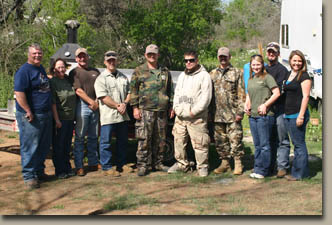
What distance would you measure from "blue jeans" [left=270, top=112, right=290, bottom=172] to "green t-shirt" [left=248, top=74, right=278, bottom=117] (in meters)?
0.16

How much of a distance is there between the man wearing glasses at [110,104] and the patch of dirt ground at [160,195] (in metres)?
0.37

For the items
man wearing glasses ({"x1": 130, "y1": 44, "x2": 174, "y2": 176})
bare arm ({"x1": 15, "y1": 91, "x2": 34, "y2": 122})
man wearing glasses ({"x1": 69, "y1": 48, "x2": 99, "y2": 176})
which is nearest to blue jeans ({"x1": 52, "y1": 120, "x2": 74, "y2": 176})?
man wearing glasses ({"x1": 69, "y1": 48, "x2": 99, "y2": 176})

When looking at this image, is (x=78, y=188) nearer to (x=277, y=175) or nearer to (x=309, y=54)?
(x=277, y=175)

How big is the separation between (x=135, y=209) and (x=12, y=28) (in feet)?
39.4

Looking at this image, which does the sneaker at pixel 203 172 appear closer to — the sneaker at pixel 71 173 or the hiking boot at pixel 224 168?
the hiking boot at pixel 224 168

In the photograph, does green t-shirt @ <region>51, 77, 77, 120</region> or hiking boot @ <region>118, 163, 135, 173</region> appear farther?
hiking boot @ <region>118, 163, 135, 173</region>

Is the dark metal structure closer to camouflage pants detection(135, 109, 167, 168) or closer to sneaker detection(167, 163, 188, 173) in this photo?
camouflage pants detection(135, 109, 167, 168)

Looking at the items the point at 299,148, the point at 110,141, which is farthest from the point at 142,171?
the point at 299,148

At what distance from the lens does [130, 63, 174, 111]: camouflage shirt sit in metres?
6.68

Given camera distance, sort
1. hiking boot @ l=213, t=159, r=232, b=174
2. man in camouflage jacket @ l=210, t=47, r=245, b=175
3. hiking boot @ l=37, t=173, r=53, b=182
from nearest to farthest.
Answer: hiking boot @ l=37, t=173, r=53, b=182 → man in camouflage jacket @ l=210, t=47, r=245, b=175 → hiking boot @ l=213, t=159, r=232, b=174

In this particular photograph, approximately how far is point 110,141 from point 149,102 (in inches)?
31.3

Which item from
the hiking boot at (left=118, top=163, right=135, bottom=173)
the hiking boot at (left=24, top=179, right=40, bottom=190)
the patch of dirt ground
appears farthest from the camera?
the hiking boot at (left=118, top=163, right=135, bottom=173)

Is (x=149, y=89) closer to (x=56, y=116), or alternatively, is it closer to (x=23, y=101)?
(x=56, y=116)

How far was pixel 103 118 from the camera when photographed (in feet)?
21.8
